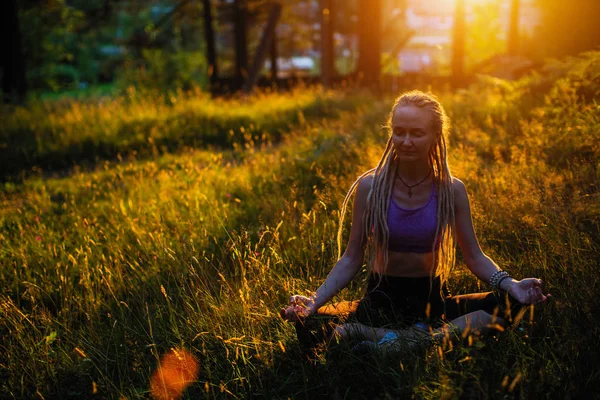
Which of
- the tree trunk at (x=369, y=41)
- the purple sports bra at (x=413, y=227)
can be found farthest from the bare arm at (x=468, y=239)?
the tree trunk at (x=369, y=41)

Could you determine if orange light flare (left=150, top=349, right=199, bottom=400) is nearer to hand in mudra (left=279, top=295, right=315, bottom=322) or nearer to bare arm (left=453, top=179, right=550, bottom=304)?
hand in mudra (left=279, top=295, right=315, bottom=322)

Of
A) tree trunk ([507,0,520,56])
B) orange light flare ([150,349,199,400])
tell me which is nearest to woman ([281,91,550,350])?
orange light flare ([150,349,199,400])

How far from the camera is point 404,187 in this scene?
10.2 feet

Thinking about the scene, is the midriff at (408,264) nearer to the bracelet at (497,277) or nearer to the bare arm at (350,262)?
the bare arm at (350,262)

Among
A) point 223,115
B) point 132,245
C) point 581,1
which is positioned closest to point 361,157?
point 132,245

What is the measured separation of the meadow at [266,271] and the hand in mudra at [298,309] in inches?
6.2

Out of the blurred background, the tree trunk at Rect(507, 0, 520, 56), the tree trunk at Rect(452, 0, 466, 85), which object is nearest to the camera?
the blurred background

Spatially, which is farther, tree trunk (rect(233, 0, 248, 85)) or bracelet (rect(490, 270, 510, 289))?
tree trunk (rect(233, 0, 248, 85))

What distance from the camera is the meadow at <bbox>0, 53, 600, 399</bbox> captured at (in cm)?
273

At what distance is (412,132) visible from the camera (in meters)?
2.95

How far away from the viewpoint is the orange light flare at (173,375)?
288 centimetres

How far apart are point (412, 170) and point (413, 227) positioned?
302 millimetres

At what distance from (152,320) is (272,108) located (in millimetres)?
9097

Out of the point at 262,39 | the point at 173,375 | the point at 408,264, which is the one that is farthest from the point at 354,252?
the point at 262,39
